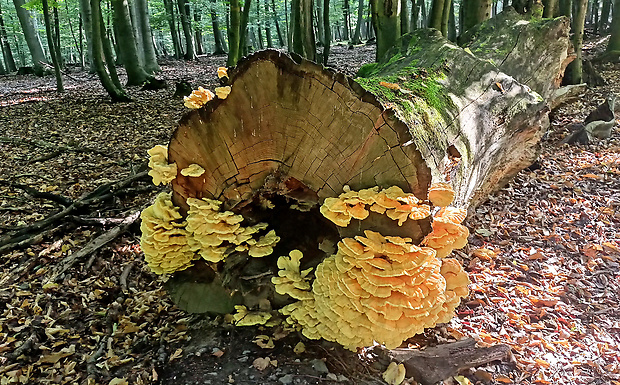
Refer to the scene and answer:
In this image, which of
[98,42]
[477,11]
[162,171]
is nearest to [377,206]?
[162,171]

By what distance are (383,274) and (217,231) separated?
1.03 metres

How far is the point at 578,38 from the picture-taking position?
8.66 m

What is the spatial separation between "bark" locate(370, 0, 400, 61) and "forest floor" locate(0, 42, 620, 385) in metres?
3.17

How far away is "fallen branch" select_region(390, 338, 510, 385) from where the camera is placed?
8.40ft

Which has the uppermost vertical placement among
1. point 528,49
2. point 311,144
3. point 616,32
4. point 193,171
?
point 616,32

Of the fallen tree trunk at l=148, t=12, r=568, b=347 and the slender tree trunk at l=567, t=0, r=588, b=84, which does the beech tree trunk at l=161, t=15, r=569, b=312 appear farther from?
the slender tree trunk at l=567, t=0, r=588, b=84

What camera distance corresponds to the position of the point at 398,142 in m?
2.21

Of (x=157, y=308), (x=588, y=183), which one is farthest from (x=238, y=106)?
(x=588, y=183)

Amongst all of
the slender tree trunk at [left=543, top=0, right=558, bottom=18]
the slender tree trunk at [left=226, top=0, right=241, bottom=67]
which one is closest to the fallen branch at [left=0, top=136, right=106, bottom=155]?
the slender tree trunk at [left=226, top=0, right=241, bottom=67]

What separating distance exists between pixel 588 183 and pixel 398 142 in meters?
4.51

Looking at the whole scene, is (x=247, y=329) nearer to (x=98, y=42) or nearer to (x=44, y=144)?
(x=44, y=144)

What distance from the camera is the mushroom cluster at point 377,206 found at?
6.85 feet

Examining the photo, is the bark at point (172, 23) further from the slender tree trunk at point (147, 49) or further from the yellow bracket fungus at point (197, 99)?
the yellow bracket fungus at point (197, 99)

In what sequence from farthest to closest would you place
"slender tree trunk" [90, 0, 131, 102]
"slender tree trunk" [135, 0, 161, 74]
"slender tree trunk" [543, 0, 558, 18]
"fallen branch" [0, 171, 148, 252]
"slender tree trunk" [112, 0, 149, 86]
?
"slender tree trunk" [135, 0, 161, 74] → "slender tree trunk" [112, 0, 149, 86] → "slender tree trunk" [90, 0, 131, 102] → "slender tree trunk" [543, 0, 558, 18] → "fallen branch" [0, 171, 148, 252]
